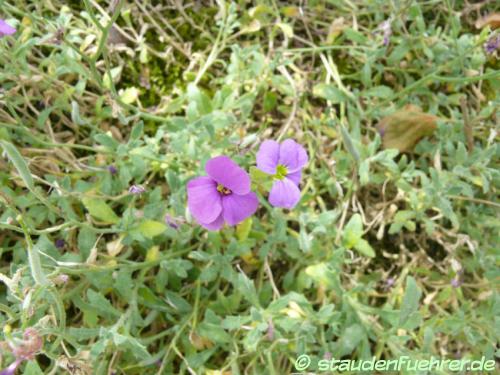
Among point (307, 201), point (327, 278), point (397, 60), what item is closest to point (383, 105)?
point (397, 60)

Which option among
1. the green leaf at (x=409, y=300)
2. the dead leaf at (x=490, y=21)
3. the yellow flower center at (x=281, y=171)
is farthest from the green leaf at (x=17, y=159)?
the dead leaf at (x=490, y=21)

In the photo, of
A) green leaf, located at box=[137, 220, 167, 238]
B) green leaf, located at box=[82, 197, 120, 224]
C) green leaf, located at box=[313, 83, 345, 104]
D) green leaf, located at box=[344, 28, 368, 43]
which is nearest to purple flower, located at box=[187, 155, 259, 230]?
green leaf, located at box=[137, 220, 167, 238]

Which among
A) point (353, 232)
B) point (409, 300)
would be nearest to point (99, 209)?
point (353, 232)

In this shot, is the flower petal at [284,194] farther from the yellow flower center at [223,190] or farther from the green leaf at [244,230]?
the green leaf at [244,230]

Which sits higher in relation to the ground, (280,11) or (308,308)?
(280,11)

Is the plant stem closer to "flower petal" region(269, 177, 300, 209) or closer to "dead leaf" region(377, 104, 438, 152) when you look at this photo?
"flower petal" region(269, 177, 300, 209)

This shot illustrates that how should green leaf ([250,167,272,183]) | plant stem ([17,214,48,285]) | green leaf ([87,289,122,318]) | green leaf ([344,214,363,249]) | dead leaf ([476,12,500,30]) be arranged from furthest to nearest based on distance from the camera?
1. dead leaf ([476,12,500,30])
2. green leaf ([344,214,363,249])
3. green leaf ([87,289,122,318])
4. green leaf ([250,167,272,183])
5. plant stem ([17,214,48,285])

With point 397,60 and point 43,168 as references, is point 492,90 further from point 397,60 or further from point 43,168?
point 43,168
